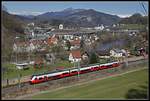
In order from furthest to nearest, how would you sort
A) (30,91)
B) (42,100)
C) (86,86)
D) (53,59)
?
(53,59), (86,86), (30,91), (42,100)

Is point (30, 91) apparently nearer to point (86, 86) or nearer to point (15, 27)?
point (86, 86)

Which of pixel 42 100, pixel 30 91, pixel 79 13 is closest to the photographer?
pixel 42 100

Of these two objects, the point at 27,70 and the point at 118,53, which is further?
the point at 118,53

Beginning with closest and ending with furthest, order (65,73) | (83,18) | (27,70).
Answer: (65,73), (27,70), (83,18)

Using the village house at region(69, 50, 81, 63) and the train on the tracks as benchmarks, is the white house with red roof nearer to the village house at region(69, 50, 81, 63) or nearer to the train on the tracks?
the village house at region(69, 50, 81, 63)

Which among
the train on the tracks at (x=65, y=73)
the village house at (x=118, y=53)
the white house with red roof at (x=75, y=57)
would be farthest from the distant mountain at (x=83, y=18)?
the train on the tracks at (x=65, y=73)

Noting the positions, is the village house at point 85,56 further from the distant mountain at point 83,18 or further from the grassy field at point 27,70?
the distant mountain at point 83,18

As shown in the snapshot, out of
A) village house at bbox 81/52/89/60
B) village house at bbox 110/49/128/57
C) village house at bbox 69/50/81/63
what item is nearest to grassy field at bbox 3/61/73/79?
village house at bbox 69/50/81/63

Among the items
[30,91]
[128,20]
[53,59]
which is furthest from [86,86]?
[128,20]

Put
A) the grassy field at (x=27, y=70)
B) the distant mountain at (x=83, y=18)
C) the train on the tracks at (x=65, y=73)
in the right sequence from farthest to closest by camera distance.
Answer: the distant mountain at (x=83, y=18) → the grassy field at (x=27, y=70) → the train on the tracks at (x=65, y=73)

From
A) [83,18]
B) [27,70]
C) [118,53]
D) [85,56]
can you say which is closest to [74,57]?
[85,56]

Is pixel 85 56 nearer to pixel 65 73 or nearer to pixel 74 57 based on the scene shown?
pixel 74 57

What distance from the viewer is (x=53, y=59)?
31.7 m

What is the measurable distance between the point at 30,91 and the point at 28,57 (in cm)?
1844
